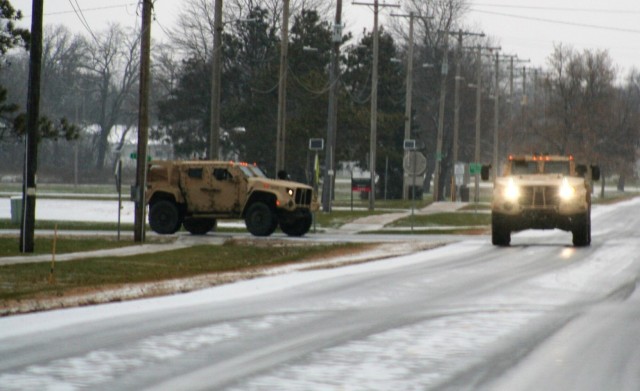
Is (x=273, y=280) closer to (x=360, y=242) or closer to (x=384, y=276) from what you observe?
(x=384, y=276)

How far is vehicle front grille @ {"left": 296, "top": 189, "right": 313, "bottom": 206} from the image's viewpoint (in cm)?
3947

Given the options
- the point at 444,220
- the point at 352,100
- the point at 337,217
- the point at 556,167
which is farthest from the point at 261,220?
the point at 352,100

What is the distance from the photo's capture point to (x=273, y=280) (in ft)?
74.4

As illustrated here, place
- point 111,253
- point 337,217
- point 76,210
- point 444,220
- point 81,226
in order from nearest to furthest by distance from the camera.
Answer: point 111,253, point 81,226, point 444,220, point 337,217, point 76,210

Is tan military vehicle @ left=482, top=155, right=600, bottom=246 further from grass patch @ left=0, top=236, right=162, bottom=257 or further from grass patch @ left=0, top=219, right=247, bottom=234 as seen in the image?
grass patch @ left=0, top=219, right=247, bottom=234

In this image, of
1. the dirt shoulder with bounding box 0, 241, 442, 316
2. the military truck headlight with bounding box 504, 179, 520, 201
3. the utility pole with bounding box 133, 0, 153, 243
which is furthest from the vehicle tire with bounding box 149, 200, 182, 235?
the military truck headlight with bounding box 504, 179, 520, 201

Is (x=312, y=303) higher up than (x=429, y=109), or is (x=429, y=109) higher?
(x=429, y=109)

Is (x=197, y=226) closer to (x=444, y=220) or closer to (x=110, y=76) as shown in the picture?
(x=444, y=220)

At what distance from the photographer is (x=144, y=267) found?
85.5 feet

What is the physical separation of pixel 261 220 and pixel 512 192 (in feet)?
27.0

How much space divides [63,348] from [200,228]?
28.1m

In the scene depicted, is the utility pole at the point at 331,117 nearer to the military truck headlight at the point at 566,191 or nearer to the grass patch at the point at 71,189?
the military truck headlight at the point at 566,191

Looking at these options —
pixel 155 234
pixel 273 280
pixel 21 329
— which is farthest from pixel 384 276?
pixel 155 234

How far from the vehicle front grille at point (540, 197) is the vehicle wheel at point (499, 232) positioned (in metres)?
0.73
